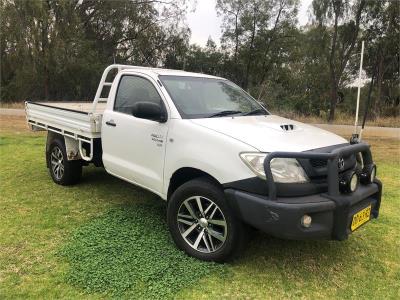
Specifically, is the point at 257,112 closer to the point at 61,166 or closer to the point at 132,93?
the point at 132,93

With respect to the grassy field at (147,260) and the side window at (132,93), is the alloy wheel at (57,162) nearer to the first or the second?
the grassy field at (147,260)

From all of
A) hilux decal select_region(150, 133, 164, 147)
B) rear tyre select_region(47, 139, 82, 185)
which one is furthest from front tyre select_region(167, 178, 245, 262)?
rear tyre select_region(47, 139, 82, 185)

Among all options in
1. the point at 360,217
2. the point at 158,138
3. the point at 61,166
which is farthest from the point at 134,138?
the point at 360,217

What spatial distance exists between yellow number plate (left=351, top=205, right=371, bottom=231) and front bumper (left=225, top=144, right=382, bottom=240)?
10 centimetres

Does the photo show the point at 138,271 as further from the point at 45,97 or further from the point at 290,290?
the point at 45,97

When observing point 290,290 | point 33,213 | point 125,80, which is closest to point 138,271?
point 290,290

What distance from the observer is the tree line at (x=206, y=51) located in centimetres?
2130

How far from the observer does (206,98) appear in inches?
177

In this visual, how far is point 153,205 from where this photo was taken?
17.0ft

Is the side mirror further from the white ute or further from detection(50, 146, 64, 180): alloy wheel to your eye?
detection(50, 146, 64, 180): alloy wheel

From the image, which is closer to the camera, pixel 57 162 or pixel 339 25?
pixel 57 162

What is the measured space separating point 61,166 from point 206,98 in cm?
281

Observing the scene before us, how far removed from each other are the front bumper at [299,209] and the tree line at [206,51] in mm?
18125

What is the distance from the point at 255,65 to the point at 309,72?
681cm
